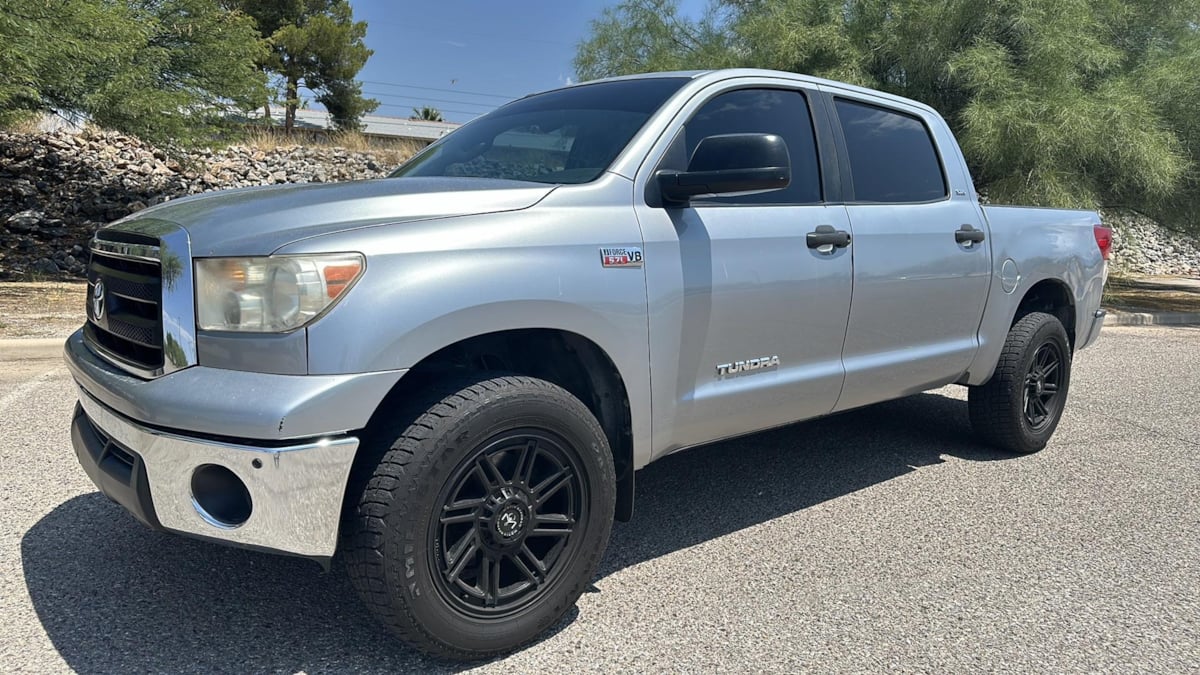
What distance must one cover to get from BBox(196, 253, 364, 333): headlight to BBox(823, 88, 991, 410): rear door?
223 cm

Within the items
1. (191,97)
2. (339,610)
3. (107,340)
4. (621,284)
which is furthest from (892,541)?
(191,97)

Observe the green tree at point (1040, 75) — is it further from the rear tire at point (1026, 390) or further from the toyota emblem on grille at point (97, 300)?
the toyota emblem on grille at point (97, 300)

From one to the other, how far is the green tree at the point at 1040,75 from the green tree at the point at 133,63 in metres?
9.14

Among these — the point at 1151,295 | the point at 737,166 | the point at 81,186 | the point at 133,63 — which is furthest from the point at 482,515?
the point at 1151,295

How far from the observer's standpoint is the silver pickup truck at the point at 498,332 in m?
2.28

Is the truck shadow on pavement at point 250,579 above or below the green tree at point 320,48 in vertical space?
below

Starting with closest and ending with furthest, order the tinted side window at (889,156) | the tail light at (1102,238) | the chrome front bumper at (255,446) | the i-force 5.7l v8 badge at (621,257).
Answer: the chrome front bumper at (255,446) < the i-force 5.7l v8 badge at (621,257) < the tinted side window at (889,156) < the tail light at (1102,238)

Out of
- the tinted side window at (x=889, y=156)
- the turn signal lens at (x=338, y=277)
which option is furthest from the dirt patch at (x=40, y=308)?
the tinted side window at (x=889, y=156)

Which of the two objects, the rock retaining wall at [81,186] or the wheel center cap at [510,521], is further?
the rock retaining wall at [81,186]

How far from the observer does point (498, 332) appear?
2.60 m

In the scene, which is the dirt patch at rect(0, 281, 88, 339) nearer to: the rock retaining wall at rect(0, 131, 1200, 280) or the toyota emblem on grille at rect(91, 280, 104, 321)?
the rock retaining wall at rect(0, 131, 1200, 280)

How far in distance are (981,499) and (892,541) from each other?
850 mm

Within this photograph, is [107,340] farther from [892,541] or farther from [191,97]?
[191,97]

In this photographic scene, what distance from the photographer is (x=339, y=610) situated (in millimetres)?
2881
